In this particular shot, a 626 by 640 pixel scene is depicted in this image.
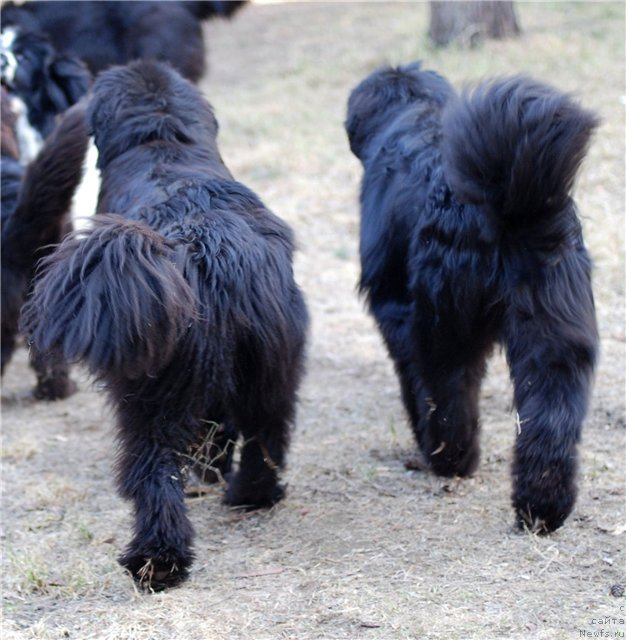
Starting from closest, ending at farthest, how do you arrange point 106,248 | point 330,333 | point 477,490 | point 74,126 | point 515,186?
1. point 106,248
2. point 515,186
3. point 477,490
4. point 74,126
5. point 330,333

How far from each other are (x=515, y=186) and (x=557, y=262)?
36cm

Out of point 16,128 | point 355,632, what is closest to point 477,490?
point 355,632

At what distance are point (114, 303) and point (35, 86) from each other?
418cm

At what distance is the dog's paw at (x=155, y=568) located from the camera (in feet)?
10.7

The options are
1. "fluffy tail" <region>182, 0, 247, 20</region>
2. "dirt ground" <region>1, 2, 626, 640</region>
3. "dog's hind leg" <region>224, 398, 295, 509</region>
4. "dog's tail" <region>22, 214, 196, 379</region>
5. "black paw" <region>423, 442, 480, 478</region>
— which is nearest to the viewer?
"dog's tail" <region>22, 214, 196, 379</region>

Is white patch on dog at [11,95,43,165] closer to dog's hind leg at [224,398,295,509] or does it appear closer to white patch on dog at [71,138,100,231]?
Result: white patch on dog at [71,138,100,231]

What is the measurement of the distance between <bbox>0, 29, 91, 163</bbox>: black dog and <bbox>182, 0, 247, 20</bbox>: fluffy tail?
267cm

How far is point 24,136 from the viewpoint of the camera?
6512 mm

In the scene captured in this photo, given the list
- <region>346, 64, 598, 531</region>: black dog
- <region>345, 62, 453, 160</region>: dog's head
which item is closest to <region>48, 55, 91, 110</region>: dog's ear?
<region>345, 62, 453, 160</region>: dog's head

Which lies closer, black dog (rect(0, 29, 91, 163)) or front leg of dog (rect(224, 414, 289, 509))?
front leg of dog (rect(224, 414, 289, 509))

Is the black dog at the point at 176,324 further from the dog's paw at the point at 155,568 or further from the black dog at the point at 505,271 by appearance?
the black dog at the point at 505,271

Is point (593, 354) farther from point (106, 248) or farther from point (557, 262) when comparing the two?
point (106, 248)

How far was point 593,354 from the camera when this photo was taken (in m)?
3.48

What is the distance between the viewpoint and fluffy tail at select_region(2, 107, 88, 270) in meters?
4.64
